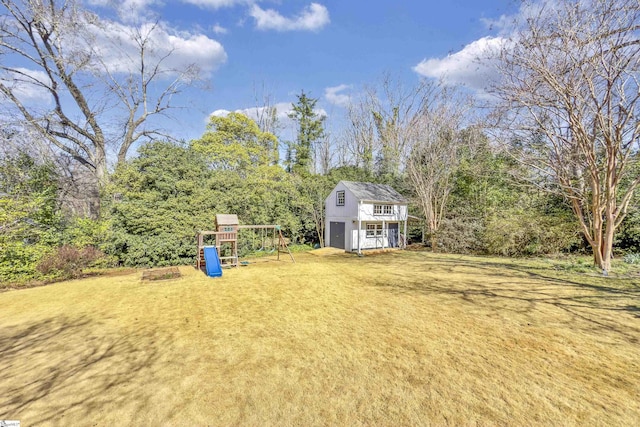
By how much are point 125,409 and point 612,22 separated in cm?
1334

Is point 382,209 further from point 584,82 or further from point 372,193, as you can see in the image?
point 584,82

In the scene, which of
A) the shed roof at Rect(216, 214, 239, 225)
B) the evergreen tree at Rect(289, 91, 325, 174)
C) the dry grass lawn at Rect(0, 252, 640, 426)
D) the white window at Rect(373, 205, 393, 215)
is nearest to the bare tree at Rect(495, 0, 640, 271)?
the dry grass lawn at Rect(0, 252, 640, 426)

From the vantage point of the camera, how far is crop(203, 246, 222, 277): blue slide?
31.1 feet

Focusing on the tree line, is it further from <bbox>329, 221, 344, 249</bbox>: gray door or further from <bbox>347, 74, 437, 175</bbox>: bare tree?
<bbox>329, 221, 344, 249</bbox>: gray door

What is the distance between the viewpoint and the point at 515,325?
5152mm

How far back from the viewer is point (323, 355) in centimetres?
414

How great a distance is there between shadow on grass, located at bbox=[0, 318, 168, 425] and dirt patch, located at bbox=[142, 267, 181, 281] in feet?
11.8

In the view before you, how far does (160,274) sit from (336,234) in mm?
10834

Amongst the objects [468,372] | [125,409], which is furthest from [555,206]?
[125,409]

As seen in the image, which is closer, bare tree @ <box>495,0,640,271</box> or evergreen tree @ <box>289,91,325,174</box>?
bare tree @ <box>495,0,640,271</box>

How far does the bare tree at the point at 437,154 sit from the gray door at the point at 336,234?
573cm

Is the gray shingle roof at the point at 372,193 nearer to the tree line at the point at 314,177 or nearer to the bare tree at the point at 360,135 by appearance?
the tree line at the point at 314,177

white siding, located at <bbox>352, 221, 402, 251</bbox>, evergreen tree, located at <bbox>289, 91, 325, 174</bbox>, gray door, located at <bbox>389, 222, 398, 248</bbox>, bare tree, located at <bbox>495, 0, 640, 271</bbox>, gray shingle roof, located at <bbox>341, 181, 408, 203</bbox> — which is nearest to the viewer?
bare tree, located at <bbox>495, 0, 640, 271</bbox>

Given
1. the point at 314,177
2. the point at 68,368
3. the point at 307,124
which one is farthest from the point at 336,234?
the point at 68,368
